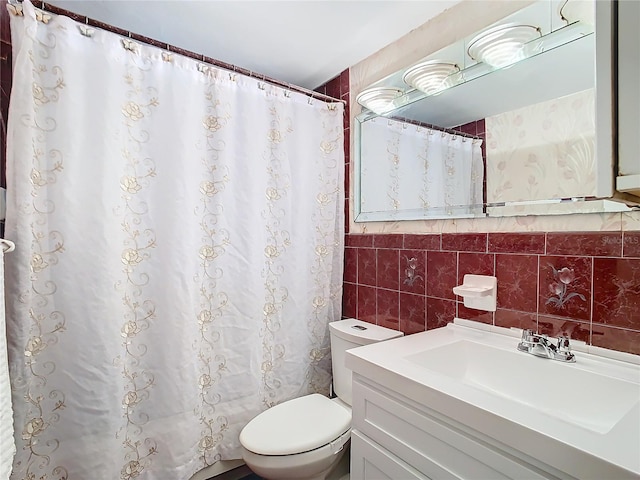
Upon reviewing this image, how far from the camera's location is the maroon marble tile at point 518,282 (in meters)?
1.17

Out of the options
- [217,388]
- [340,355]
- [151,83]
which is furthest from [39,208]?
[340,355]

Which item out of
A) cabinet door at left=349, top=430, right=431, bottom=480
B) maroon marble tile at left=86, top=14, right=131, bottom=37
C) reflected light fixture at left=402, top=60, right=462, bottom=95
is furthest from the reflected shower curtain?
cabinet door at left=349, top=430, right=431, bottom=480

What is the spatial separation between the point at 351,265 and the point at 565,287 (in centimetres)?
107

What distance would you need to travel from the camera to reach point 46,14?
119cm

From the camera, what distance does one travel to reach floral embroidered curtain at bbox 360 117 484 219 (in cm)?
141

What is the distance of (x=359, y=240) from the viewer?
6.32 feet

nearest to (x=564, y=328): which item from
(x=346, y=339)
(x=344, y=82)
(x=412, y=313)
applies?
(x=412, y=313)

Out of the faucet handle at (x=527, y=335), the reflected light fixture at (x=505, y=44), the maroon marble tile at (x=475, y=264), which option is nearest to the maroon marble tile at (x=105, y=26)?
the reflected light fixture at (x=505, y=44)

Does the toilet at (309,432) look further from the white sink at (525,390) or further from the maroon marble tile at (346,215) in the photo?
the maroon marble tile at (346,215)

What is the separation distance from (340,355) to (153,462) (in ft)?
Answer: 2.99

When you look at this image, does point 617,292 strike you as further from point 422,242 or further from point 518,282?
point 422,242

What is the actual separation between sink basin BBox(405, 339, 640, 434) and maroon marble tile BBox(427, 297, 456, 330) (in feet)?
0.67

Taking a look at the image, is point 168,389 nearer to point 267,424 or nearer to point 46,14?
point 267,424

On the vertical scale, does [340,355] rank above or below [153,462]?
above
